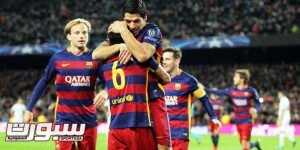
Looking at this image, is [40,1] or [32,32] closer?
[32,32]

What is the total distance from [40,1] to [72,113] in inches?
1460

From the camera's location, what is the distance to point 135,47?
20.2 ft

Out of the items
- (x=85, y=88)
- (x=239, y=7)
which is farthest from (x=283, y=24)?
(x=85, y=88)

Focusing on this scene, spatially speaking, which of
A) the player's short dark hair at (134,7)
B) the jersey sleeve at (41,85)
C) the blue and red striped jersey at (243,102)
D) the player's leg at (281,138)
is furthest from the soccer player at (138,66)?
the player's leg at (281,138)

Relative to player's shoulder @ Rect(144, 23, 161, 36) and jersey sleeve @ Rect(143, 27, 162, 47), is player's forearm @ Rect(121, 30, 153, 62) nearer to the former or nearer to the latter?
jersey sleeve @ Rect(143, 27, 162, 47)

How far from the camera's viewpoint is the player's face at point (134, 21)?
20.7ft

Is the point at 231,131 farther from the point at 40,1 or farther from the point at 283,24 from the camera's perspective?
the point at 40,1

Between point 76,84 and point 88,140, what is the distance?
0.76 m

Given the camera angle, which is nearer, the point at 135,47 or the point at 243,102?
the point at 135,47

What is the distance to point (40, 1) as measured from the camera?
45.3 meters

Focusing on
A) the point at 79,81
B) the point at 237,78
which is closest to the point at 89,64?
the point at 79,81

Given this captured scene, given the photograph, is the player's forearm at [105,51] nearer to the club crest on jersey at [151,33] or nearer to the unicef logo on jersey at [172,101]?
the club crest on jersey at [151,33]

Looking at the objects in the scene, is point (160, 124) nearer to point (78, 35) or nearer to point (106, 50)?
point (106, 50)

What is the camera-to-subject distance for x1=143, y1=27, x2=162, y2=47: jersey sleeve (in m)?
6.29
